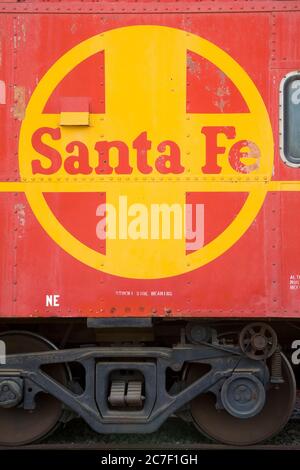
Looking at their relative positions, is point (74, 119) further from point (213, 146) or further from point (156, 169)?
point (213, 146)

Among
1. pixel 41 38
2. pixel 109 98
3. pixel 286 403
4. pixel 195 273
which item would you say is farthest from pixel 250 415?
pixel 41 38

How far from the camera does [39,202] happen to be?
3424 millimetres

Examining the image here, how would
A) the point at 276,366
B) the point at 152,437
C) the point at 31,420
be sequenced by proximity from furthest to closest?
the point at 152,437 → the point at 31,420 → the point at 276,366

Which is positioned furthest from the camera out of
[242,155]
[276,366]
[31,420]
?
[31,420]

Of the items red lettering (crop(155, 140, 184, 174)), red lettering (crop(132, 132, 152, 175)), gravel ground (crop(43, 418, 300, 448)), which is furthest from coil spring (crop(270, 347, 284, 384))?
red lettering (crop(132, 132, 152, 175))

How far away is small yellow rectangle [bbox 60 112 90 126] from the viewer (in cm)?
340

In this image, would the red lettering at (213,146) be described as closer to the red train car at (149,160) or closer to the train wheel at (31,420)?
the red train car at (149,160)

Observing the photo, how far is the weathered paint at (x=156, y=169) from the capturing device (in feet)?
11.1

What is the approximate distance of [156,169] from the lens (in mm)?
3420

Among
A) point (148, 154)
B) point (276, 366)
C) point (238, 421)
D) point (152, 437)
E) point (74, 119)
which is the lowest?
point (152, 437)

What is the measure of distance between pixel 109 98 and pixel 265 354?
2.10 meters

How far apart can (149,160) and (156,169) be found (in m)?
0.08

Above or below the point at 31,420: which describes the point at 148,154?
above

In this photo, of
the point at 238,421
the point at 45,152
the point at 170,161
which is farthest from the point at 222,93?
the point at 238,421
